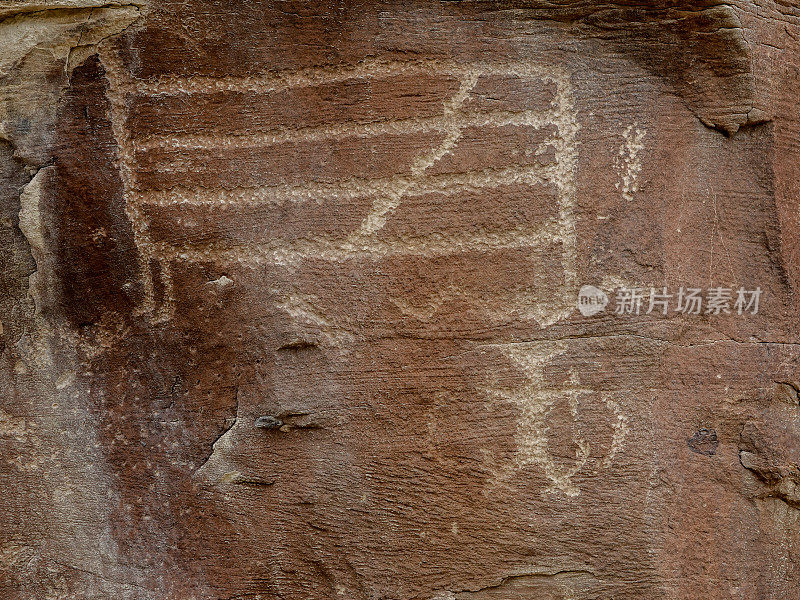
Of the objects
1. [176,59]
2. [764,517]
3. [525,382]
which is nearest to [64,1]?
[176,59]

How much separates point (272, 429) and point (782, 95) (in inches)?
73.8

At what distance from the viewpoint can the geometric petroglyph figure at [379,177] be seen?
2.11 meters

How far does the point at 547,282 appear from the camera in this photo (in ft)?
6.92

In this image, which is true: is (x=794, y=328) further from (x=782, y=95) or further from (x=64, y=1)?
(x=64, y=1)

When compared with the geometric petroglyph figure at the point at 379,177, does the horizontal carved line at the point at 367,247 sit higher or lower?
lower
